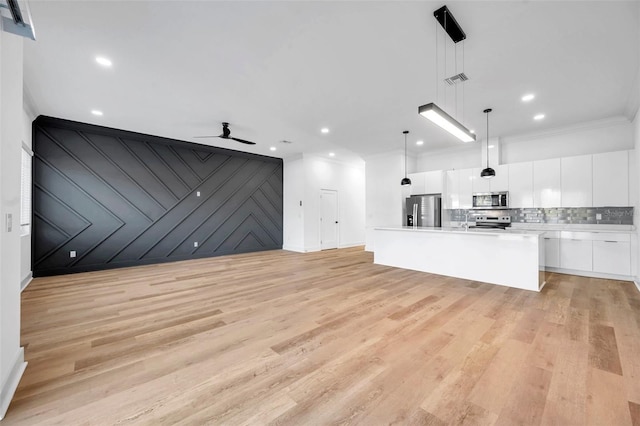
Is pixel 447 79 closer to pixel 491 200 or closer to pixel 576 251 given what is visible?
pixel 491 200

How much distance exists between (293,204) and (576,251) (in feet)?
23.2

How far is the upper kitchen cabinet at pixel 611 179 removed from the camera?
4.84 metres

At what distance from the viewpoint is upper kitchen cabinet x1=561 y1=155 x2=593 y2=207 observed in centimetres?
517

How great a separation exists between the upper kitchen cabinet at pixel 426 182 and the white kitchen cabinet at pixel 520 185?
1.59m

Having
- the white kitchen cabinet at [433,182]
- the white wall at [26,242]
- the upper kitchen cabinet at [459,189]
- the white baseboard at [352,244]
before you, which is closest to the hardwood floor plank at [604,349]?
the upper kitchen cabinet at [459,189]

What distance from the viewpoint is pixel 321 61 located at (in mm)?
3295

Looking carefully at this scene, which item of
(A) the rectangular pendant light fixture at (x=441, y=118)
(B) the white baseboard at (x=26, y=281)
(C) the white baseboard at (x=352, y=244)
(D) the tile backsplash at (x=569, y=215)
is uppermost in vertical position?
(A) the rectangular pendant light fixture at (x=441, y=118)

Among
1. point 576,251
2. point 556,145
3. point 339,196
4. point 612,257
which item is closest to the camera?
point 612,257

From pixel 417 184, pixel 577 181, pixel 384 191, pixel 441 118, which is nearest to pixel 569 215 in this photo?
pixel 577 181

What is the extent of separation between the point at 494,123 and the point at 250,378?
6.33 meters

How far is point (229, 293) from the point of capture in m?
4.01

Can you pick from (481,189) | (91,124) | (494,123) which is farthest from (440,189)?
(91,124)

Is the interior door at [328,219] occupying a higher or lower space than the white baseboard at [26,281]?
higher

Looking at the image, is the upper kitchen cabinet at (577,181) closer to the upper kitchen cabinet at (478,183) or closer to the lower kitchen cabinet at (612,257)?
the lower kitchen cabinet at (612,257)
